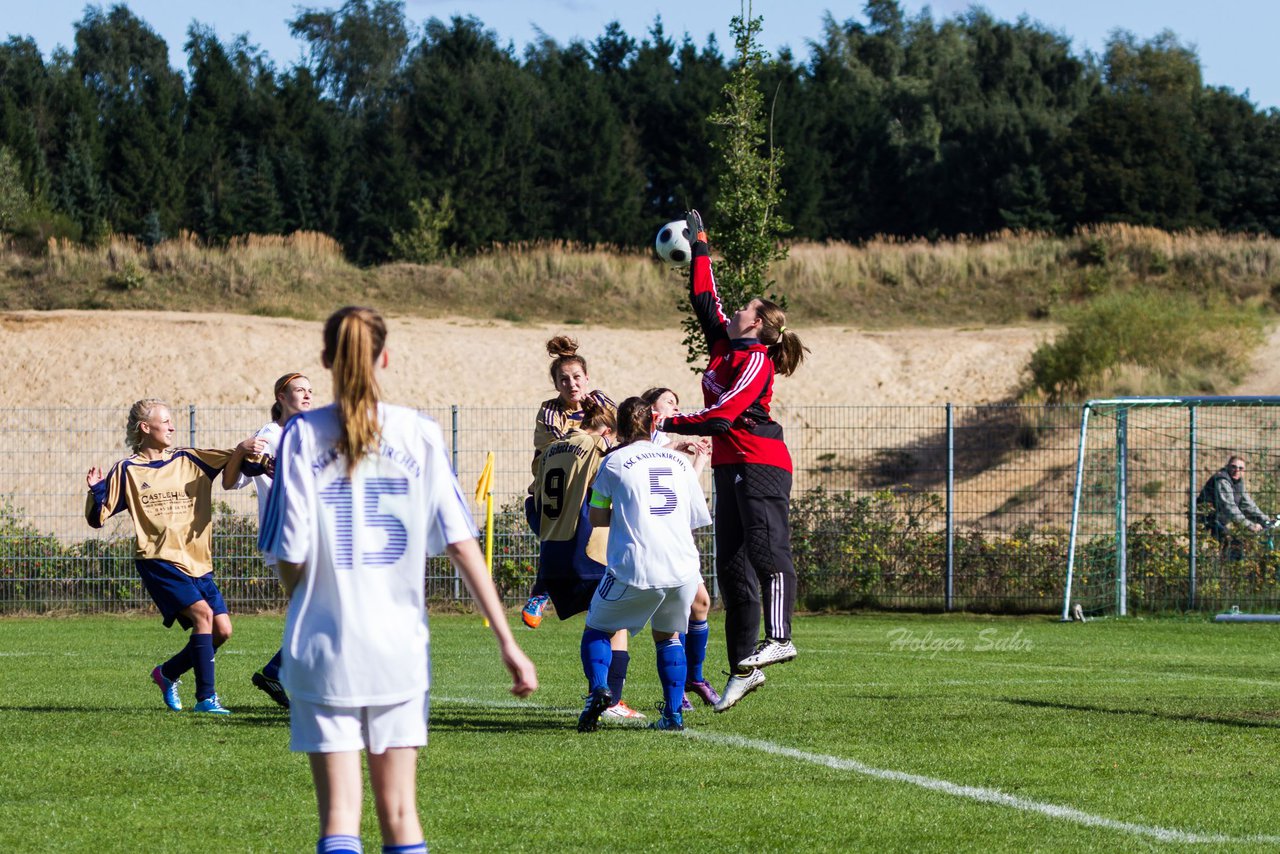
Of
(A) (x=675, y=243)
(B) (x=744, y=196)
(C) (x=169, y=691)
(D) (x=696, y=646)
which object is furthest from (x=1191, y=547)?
(C) (x=169, y=691)

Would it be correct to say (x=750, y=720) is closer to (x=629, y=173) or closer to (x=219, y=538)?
(x=219, y=538)

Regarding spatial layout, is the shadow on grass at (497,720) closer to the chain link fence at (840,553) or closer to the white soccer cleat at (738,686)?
the white soccer cleat at (738,686)

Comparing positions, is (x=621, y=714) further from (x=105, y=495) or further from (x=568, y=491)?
(x=105, y=495)

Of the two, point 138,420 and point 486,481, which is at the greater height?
point 138,420

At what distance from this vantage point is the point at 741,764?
A: 687cm

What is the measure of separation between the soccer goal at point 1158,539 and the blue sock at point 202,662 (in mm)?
10052

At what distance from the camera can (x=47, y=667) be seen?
454 inches

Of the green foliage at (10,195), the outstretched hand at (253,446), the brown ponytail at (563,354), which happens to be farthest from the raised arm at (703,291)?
the green foliage at (10,195)

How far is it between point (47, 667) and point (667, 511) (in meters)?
6.12

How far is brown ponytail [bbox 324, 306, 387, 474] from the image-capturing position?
381 centimetres

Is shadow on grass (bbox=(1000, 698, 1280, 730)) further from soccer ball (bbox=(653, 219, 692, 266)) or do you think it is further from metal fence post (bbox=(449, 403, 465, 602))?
metal fence post (bbox=(449, 403, 465, 602))

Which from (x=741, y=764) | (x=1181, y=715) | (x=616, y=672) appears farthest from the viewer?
(x=1181, y=715)

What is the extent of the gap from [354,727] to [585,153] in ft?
171

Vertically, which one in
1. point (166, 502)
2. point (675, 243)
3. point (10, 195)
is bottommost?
point (166, 502)
